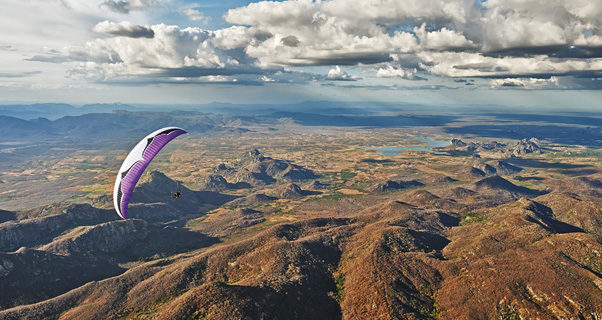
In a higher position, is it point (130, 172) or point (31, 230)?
point (130, 172)

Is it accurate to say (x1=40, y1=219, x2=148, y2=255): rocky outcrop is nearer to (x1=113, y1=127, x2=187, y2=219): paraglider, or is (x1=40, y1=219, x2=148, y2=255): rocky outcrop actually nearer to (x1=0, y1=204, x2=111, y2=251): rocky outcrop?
(x1=0, y1=204, x2=111, y2=251): rocky outcrop

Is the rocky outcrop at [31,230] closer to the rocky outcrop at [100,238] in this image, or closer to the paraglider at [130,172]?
the rocky outcrop at [100,238]

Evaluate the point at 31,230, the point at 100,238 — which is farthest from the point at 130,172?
the point at 31,230

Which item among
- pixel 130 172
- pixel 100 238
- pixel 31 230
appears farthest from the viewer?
pixel 31 230

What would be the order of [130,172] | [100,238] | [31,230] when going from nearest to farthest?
[130,172] < [100,238] < [31,230]

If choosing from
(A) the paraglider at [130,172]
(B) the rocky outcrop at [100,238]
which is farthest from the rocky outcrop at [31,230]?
(A) the paraglider at [130,172]

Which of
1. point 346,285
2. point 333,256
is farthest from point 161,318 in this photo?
point 333,256

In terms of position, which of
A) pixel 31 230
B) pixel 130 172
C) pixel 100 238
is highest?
pixel 130 172

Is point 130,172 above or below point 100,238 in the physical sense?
above

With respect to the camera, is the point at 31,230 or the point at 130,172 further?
the point at 31,230

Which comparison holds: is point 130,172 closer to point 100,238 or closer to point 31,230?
point 100,238

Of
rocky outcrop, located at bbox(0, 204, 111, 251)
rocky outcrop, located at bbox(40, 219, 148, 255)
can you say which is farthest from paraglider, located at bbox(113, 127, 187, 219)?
rocky outcrop, located at bbox(0, 204, 111, 251)
